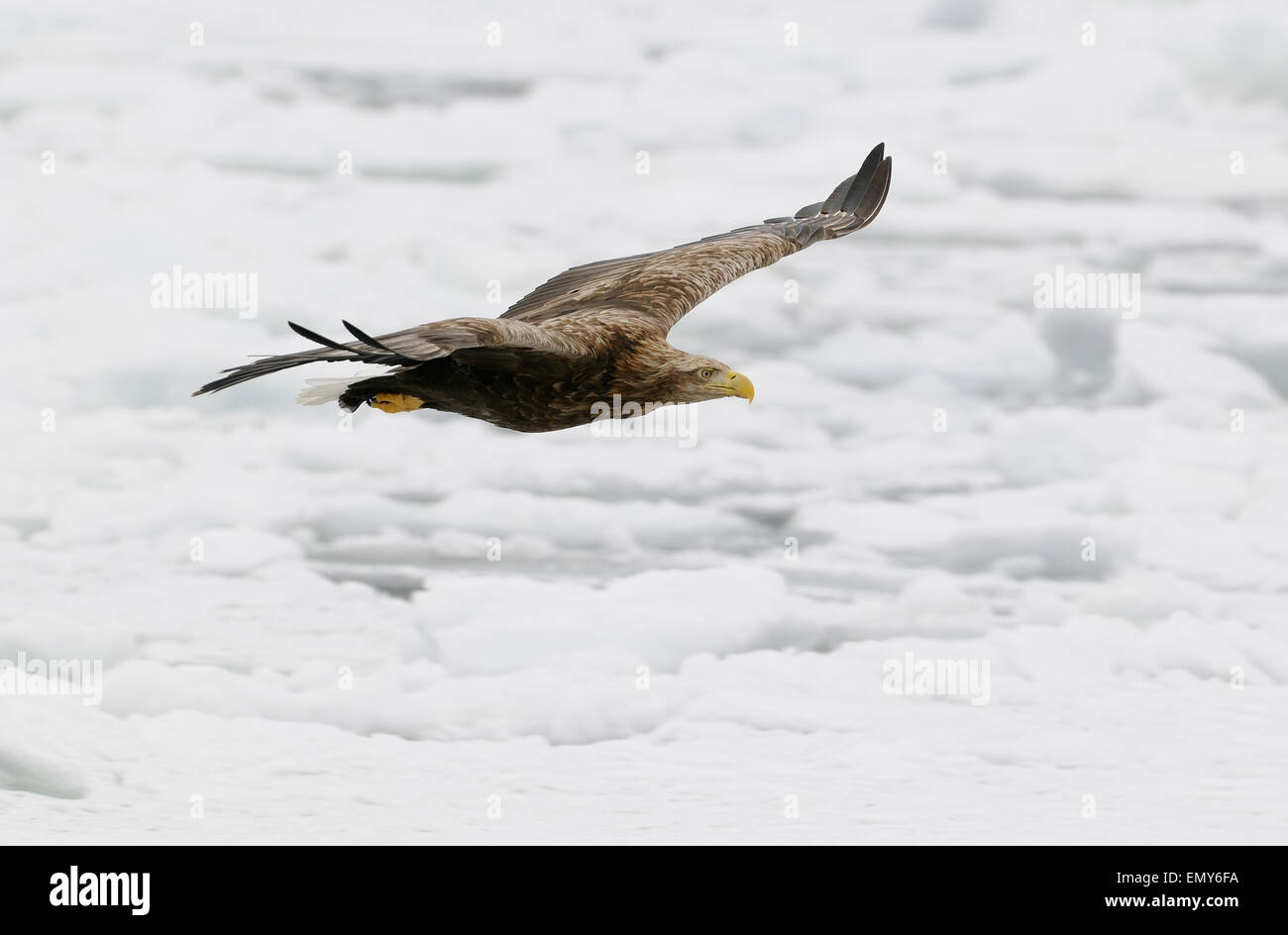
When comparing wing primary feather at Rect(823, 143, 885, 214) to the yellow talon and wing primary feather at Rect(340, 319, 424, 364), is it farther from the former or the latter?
wing primary feather at Rect(340, 319, 424, 364)

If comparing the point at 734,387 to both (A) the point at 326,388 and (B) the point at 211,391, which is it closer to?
(A) the point at 326,388

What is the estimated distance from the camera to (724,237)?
642 inches

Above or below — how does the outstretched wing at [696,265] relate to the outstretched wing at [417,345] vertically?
above

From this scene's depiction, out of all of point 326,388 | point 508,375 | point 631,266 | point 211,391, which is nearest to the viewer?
point 211,391

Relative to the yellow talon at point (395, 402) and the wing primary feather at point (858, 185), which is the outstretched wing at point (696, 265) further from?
the yellow talon at point (395, 402)

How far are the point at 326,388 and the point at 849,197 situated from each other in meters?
7.13

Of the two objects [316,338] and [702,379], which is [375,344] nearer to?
[316,338]

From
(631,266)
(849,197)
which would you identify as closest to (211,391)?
(631,266)

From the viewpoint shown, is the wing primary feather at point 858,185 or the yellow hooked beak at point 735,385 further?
the wing primary feather at point 858,185

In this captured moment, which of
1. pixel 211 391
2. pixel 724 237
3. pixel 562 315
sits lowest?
pixel 211 391

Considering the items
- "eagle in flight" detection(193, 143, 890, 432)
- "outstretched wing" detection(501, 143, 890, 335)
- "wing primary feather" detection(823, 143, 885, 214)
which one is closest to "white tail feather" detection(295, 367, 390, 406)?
"eagle in flight" detection(193, 143, 890, 432)

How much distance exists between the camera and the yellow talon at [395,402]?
1225cm

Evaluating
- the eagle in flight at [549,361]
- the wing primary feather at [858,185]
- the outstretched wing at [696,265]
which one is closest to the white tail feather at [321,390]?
the eagle in flight at [549,361]

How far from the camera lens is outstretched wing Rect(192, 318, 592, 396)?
9648mm
